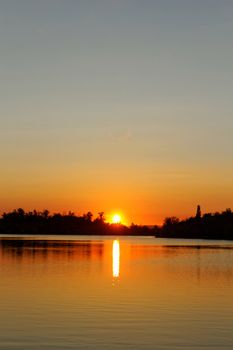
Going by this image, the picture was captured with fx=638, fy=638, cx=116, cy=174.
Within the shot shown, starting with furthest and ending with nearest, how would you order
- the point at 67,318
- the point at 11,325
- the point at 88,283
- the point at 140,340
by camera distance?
the point at 88,283 < the point at 67,318 < the point at 11,325 < the point at 140,340

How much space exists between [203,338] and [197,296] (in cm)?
1939

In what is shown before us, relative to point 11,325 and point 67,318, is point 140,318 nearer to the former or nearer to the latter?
point 67,318

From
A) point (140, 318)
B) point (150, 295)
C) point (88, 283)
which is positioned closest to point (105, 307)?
point (140, 318)

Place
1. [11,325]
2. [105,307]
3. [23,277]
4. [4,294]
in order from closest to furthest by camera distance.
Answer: [11,325]
[105,307]
[4,294]
[23,277]

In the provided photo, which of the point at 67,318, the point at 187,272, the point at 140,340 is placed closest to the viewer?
the point at 140,340

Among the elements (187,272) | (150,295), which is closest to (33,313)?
(150,295)

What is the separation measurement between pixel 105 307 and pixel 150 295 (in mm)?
8864

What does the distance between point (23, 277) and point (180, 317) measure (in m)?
30.3

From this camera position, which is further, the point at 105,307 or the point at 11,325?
the point at 105,307

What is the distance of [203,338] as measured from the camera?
111 feet

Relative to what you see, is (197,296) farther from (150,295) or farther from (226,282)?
(226,282)

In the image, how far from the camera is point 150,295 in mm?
53344

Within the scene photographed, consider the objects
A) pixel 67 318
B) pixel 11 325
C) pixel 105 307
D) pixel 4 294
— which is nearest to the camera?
pixel 11 325

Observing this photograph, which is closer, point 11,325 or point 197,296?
point 11,325
